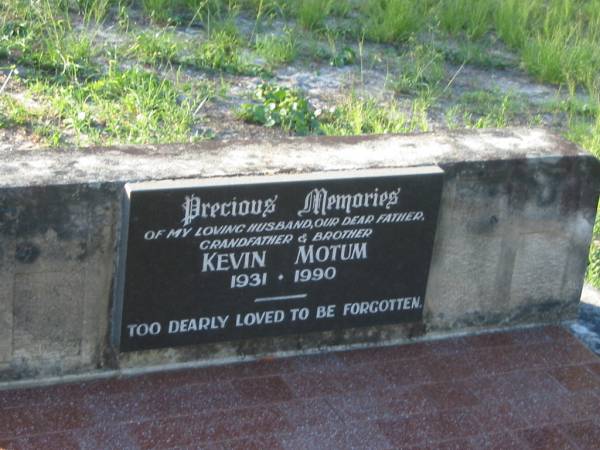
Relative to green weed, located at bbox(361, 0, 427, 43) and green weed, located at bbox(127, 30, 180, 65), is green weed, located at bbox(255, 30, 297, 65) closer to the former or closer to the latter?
green weed, located at bbox(127, 30, 180, 65)

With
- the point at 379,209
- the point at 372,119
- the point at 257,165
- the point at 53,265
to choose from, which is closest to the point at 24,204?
the point at 53,265

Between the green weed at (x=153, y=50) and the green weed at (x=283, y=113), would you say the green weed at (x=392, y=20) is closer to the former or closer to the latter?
the green weed at (x=153, y=50)

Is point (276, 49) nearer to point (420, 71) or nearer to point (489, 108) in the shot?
point (420, 71)

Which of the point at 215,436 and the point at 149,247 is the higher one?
the point at 149,247

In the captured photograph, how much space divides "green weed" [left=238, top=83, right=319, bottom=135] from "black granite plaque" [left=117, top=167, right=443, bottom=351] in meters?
1.99

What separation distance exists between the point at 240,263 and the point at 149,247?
387 millimetres

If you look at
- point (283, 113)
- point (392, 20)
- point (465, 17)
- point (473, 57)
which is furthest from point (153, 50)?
point (465, 17)

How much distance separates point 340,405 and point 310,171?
2.99ft

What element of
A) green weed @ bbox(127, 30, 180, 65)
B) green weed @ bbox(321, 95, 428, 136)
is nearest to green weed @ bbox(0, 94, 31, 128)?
green weed @ bbox(127, 30, 180, 65)

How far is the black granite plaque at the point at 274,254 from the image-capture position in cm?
431

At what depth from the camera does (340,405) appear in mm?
4484

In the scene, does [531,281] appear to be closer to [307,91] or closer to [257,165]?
[257,165]

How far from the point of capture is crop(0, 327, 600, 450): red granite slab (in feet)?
13.7

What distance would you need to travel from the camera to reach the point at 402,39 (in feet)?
28.3
